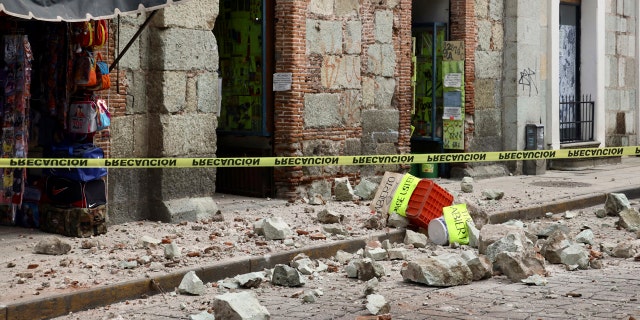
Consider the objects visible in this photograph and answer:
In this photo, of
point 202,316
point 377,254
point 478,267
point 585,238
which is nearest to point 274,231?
point 377,254

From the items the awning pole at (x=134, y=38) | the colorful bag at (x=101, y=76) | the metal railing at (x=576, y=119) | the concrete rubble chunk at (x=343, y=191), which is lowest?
the concrete rubble chunk at (x=343, y=191)

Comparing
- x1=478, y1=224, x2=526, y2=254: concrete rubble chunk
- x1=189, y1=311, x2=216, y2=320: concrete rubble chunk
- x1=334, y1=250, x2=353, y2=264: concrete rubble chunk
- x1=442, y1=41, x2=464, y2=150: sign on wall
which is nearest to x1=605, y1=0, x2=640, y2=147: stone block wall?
x1=442, y1=41, x2=464, y2=150: sign on wall

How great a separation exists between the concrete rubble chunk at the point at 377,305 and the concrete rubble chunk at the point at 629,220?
5208 mm

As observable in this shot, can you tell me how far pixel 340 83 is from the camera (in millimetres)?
14844

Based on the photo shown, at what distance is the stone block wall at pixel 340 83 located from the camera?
46.2ft

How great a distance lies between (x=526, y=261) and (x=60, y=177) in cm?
462

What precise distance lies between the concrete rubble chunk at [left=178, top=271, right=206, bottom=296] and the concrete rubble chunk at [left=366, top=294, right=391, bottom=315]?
5.00ft

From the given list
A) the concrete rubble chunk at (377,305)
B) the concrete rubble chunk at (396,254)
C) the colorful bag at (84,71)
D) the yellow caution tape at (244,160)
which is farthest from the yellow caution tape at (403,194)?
the concrete rubble chunk at (377,305)

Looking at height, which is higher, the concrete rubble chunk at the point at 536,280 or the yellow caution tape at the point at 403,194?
the yellow caution tape at the point at 403,194

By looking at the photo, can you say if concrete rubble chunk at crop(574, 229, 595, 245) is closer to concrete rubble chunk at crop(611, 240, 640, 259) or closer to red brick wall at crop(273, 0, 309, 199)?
concrete rubble chunk at crop(611, 240, 640, 259)

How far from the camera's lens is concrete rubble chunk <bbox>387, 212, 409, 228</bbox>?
37.6 ft

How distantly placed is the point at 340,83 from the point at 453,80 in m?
3.04

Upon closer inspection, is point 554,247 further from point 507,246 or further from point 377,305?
point 377,305

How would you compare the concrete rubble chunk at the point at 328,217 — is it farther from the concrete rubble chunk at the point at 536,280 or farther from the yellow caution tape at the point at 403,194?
the concrete rubble chunk at the point at 536,280
